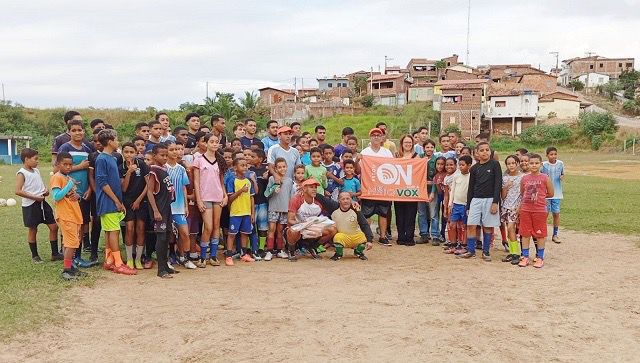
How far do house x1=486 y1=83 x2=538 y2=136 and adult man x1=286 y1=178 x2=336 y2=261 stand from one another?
49299mm

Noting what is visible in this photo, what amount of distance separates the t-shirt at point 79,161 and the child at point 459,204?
5.75m

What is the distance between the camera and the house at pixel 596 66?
279ft

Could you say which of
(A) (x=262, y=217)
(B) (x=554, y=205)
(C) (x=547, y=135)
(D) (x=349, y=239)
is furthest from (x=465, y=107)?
(A) (x=262, y=217)

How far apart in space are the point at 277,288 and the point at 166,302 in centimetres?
133

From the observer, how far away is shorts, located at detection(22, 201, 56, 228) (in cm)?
752

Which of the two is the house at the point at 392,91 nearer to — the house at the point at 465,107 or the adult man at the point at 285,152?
the house at the point at 465,107

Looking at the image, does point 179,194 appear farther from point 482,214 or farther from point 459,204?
point 482,214

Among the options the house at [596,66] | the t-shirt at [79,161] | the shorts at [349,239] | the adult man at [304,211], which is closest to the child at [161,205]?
the t-shirt at [79,161]

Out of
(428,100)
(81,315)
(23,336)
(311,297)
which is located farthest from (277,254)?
(428,100)

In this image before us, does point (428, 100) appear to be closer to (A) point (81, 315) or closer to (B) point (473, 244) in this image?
(B) point (473, 244)

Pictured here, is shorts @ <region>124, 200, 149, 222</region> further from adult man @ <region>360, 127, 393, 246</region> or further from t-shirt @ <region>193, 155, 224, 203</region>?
adult man @ <region>360, 127, 393, 246</region>

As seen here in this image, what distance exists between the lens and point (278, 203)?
8.20 m

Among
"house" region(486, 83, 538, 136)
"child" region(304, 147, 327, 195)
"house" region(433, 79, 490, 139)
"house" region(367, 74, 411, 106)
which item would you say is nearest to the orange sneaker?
"child" region(304, 147, 327, 195)

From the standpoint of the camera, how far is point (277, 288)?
6.42m
